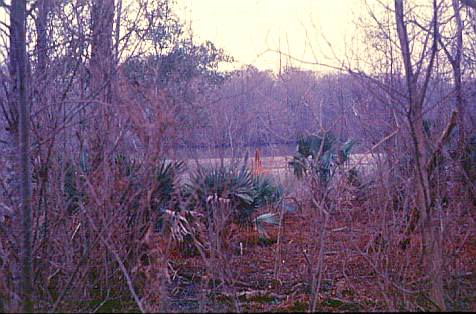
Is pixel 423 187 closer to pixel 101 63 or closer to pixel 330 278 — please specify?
pixel 101 63

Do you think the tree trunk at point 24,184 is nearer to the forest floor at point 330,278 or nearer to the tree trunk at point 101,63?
the forest floor at point 330,278

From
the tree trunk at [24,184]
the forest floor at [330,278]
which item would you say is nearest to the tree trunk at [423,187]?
the forest floor at [330,278]

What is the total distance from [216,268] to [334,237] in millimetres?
3833

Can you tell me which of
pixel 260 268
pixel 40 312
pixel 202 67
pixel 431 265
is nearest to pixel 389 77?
pixel 260 268

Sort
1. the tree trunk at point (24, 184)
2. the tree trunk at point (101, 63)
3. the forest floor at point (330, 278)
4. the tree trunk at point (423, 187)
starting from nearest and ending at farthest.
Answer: the tree trunk at point (24, 184), the tree trunk at point (423, 187), the forest floor at point (330, 278), the tree trunk at point (101, 63)

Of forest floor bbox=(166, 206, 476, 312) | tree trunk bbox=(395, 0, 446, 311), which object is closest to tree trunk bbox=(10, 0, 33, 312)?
forest floor bbox=(166, 206, 476, 312)

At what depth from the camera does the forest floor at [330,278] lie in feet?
18.3

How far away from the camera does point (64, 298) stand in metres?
5.00

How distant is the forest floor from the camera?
18.3ft

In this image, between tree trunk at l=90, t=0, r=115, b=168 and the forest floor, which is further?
tree trunk at l=90, t=0, r=115, b=168

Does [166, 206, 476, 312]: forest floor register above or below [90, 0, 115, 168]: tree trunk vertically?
below

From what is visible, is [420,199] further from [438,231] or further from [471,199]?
[471,199]

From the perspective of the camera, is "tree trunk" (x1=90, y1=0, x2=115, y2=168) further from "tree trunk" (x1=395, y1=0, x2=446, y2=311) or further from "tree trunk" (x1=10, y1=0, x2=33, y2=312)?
"tree trunk" (x1=395, y1=0, x2=446, y2=311)

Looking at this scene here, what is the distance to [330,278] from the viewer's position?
7.96 metres
